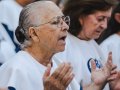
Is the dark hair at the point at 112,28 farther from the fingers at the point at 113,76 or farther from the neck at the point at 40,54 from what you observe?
the neck at the point at 40,54

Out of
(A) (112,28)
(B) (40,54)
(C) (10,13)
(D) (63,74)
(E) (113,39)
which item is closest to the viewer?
(D) (63,74)

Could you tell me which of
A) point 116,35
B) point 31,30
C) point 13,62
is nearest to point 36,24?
point 31,30

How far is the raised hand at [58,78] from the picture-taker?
3.10 metres

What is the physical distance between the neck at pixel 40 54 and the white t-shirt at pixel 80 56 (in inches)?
22.0

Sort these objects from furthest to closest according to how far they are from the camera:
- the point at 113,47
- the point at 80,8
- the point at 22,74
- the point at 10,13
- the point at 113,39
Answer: the point at 113,39 < the point at 113,47 < the point at 10,13 < the point at 80,8 < the point at 22,74

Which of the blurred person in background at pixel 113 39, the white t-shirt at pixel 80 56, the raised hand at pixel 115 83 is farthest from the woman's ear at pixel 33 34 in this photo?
the blurred person in background at pixel 113 39

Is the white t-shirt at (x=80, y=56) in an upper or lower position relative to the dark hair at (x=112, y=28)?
upper

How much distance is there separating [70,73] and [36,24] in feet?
1.77

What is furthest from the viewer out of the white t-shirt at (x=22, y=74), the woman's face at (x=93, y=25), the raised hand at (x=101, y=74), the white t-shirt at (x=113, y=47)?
the white t-shirt at (x=113, y=47)

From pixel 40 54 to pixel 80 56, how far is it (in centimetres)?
91

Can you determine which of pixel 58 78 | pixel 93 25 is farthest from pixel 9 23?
pixel 58 78

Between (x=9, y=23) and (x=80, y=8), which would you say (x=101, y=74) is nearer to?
(x=80, y=8)

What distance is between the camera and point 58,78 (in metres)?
3.13

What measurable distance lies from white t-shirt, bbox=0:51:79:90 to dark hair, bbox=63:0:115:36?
3.88ft
